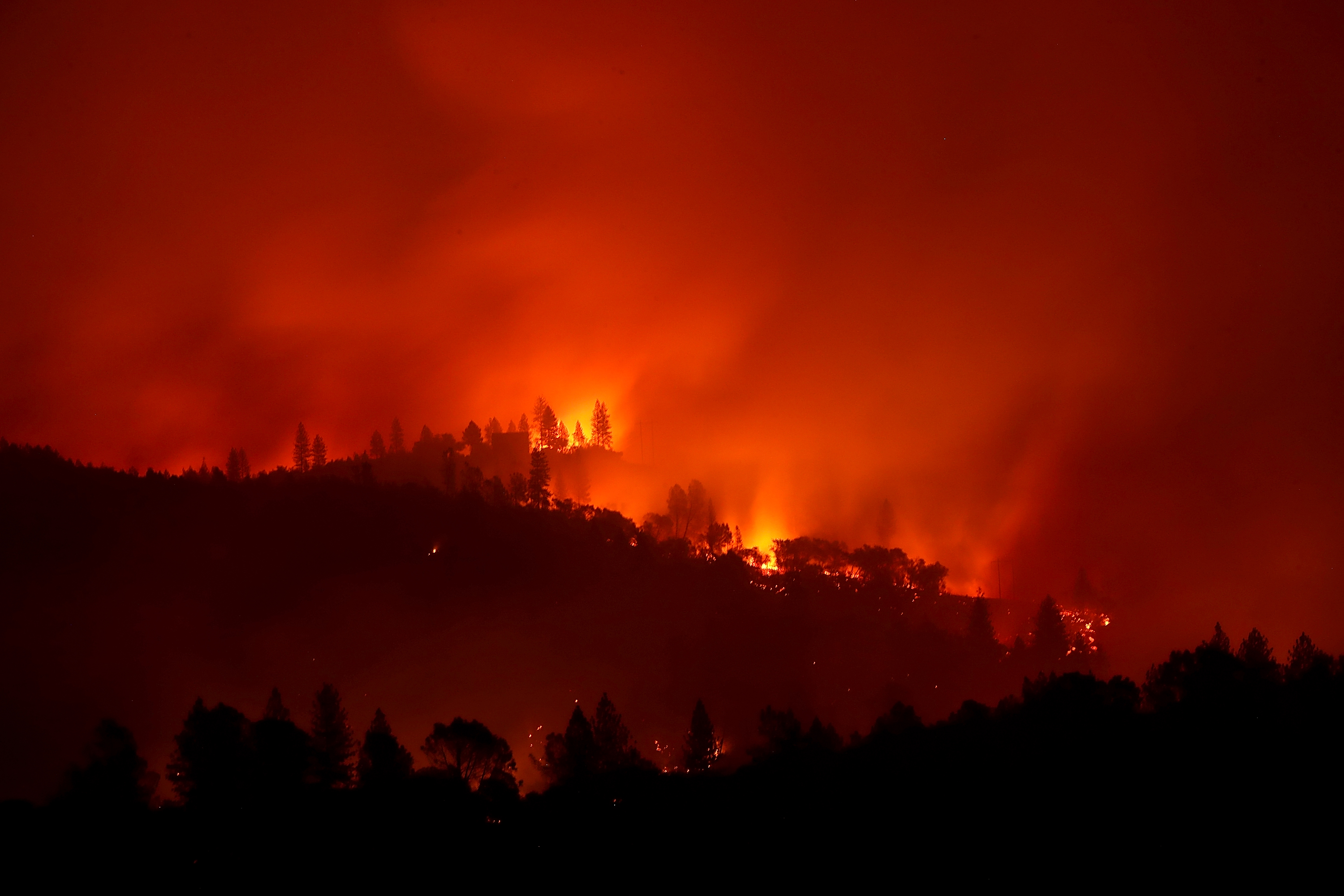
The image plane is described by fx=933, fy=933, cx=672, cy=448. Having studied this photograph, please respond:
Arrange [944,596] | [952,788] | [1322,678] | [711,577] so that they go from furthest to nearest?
1. [944,596]
2. [711,577]
3. [1322,678]
4. [952,788]

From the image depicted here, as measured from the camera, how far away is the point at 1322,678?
69.0m

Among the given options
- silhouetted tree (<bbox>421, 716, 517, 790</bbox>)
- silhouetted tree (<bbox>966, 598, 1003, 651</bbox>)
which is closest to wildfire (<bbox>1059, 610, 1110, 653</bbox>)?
silhouetted tree (<bbox>966, 598, 1003, 651</bbox>)

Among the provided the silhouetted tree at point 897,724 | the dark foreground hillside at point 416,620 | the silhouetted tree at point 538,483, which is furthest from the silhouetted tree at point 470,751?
the silhouetted tree at point 538,483

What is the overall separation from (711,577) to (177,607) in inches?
2874

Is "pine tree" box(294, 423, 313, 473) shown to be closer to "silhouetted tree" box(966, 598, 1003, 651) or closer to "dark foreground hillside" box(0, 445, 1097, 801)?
"dark foreground hillside" box(0, 445, 1097, 801)

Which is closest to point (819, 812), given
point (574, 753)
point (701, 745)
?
point (701, 745)

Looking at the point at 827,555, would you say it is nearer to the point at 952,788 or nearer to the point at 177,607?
the point at 177,607

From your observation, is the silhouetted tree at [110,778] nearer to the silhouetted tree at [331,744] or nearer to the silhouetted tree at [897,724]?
the silhouetted tree at [331,744]

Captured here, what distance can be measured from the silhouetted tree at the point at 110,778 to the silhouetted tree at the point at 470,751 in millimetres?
18258

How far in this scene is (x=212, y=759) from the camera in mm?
60719

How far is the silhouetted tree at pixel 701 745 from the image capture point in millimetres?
72125

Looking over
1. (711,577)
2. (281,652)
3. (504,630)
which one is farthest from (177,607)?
(711,577)

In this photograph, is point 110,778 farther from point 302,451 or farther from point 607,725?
point 302,451

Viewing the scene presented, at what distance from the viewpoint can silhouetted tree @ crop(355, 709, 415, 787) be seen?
59.8m
